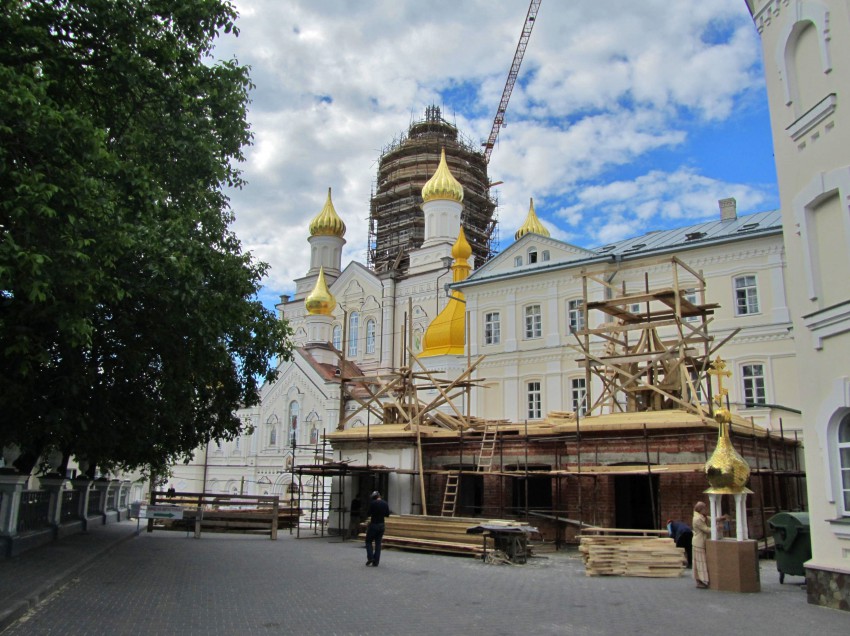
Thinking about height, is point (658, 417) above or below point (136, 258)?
below

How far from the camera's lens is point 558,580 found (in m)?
13.4

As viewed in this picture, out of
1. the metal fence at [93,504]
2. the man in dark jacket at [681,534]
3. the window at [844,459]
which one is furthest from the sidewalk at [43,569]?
the man in dark jacket at [681,534]

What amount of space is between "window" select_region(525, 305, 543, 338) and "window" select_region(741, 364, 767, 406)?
838 centimetres

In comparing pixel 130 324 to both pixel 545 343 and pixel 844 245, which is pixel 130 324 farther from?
pixel 545 343

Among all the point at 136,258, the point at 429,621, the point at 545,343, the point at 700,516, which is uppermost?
the point at 545,343

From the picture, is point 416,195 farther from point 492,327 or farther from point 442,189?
point 492,327

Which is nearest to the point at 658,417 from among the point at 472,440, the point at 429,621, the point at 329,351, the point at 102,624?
the point at 472,440

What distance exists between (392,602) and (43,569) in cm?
611

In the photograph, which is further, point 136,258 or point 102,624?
point 136,258

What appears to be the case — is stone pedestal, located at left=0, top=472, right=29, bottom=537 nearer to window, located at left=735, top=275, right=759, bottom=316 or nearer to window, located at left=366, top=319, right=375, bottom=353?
window, located at left=735, top=275, right=759, bottom=316

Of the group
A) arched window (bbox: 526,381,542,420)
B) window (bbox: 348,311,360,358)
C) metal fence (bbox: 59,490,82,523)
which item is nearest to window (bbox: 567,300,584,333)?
arched window (bbox: 526,381,542,420)

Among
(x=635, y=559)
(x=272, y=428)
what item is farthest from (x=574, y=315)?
(x=272, y=428)

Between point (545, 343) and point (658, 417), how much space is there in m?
13.0

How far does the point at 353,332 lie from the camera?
159ft
